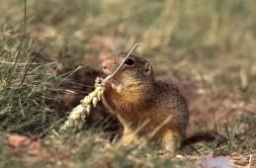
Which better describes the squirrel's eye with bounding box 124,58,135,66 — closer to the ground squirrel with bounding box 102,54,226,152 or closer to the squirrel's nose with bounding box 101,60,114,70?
the ground squirrel with bounding box 102,54,226,152

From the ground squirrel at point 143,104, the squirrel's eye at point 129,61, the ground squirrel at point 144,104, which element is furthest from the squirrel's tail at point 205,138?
the squirrel's eye at point 129,61

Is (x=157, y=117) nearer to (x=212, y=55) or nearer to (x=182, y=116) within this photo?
(x=182, y=116)

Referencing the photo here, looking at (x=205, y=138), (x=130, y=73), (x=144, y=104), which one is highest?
(x=130, y=73)

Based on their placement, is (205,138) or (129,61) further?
(205,138)

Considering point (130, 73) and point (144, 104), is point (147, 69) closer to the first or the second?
point (130, 73)

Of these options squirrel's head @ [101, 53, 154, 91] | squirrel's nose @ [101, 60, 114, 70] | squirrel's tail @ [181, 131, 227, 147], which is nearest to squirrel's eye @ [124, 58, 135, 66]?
squirrel's head @ [101, 53, 154, 91]

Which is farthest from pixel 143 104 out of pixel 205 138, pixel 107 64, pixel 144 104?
pixel 205 138

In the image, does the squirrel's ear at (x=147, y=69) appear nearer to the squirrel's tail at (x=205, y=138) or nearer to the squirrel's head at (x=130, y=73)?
the squirrel's head at (x=130, y=73)

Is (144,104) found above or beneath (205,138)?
above
